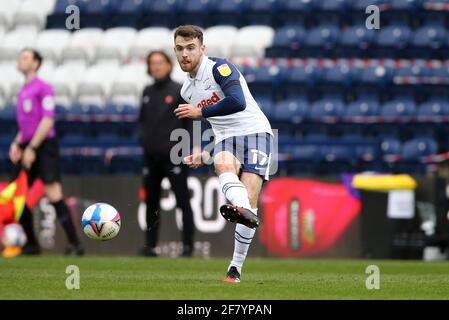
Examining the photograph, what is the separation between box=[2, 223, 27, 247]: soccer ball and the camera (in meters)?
12.6

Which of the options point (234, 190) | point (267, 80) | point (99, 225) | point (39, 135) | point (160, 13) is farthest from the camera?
point (160, 13)

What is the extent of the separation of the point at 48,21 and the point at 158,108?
23.8ft

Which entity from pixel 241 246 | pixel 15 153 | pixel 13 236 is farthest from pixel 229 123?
pixel 13 236

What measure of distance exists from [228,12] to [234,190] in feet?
34.5

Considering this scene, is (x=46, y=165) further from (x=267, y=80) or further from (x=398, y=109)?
(x=398, y=109)

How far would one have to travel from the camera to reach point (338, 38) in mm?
16578

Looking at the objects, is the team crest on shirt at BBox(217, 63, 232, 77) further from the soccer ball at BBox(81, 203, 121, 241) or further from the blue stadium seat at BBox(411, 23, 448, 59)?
the blue stadium seat at BBox(411, 23, 448, 59)

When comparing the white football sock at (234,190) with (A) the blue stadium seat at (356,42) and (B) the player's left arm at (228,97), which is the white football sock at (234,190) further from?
(A) the blue stadium seat at (356,42)

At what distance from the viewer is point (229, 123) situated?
8.16m

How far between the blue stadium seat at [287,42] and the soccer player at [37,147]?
5.46m

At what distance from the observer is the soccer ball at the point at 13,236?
41.2 feet

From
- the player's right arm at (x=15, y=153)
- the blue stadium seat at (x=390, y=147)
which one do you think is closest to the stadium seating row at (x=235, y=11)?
the blue stadium seat at (x=390, y=147)

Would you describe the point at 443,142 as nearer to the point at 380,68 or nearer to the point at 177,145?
the point at 380,68

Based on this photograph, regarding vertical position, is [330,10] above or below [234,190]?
above
